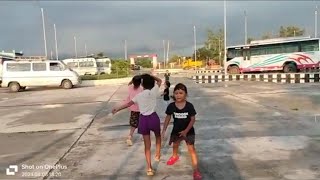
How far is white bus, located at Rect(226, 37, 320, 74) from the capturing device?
31375mm

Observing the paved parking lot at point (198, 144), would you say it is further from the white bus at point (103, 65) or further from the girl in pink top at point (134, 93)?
the white bus at point (103, 65)

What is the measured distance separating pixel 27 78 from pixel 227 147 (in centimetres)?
2243

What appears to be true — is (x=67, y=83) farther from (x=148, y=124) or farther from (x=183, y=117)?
(x=183, y=117)

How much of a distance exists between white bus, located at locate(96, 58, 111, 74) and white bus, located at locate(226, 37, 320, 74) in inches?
753

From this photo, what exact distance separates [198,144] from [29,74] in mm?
21944

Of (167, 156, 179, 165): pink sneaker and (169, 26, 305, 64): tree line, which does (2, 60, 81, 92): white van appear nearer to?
(167, 156, 179, 165): pink sneaker

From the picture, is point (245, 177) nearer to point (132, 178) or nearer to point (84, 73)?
point (132, 178)

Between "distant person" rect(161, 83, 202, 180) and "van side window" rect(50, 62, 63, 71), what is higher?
"van side window" rect(50, 62, 63, 71)

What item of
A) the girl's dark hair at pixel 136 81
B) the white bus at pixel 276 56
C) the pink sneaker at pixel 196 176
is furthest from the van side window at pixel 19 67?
the pink sneaker at pixel 196 176

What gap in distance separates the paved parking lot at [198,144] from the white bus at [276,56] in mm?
19454

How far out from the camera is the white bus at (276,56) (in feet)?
103

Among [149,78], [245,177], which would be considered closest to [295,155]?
[245,177]

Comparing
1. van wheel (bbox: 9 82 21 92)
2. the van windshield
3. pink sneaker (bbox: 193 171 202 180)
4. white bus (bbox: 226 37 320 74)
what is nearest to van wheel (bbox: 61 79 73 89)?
the van windshield

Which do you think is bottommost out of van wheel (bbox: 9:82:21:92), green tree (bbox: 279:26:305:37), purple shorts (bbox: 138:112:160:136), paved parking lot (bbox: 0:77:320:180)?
paved parking lot (bbox: 0:77:320:180)
